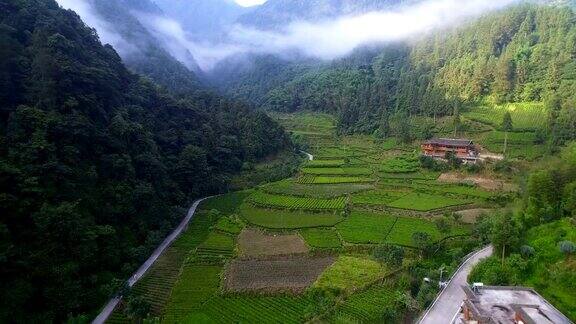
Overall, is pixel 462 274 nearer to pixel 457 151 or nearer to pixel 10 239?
pixel 10 239

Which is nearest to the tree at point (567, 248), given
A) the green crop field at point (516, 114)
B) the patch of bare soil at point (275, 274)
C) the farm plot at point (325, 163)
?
the patch of bare soil at point (275, 274)

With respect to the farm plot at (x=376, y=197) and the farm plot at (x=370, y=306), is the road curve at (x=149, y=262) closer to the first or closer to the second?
the farm plot at (x=370, y=306)

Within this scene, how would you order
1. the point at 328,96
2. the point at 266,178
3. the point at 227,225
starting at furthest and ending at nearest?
the point at 328,96, the point at 266,178, the point at 227,225

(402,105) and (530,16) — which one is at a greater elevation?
(530,16)

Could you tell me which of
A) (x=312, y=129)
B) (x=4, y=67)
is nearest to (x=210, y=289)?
(x=4, y=67)

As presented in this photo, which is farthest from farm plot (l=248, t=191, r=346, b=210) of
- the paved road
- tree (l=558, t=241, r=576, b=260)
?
tree (l=558, t=241, r=576, b=260)

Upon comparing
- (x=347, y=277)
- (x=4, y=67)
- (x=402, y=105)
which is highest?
(x=4, y=67)

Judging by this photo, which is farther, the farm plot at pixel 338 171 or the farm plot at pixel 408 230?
the farm plot at pixel 338 171

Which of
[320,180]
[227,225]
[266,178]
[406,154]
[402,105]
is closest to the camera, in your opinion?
[227,225]
